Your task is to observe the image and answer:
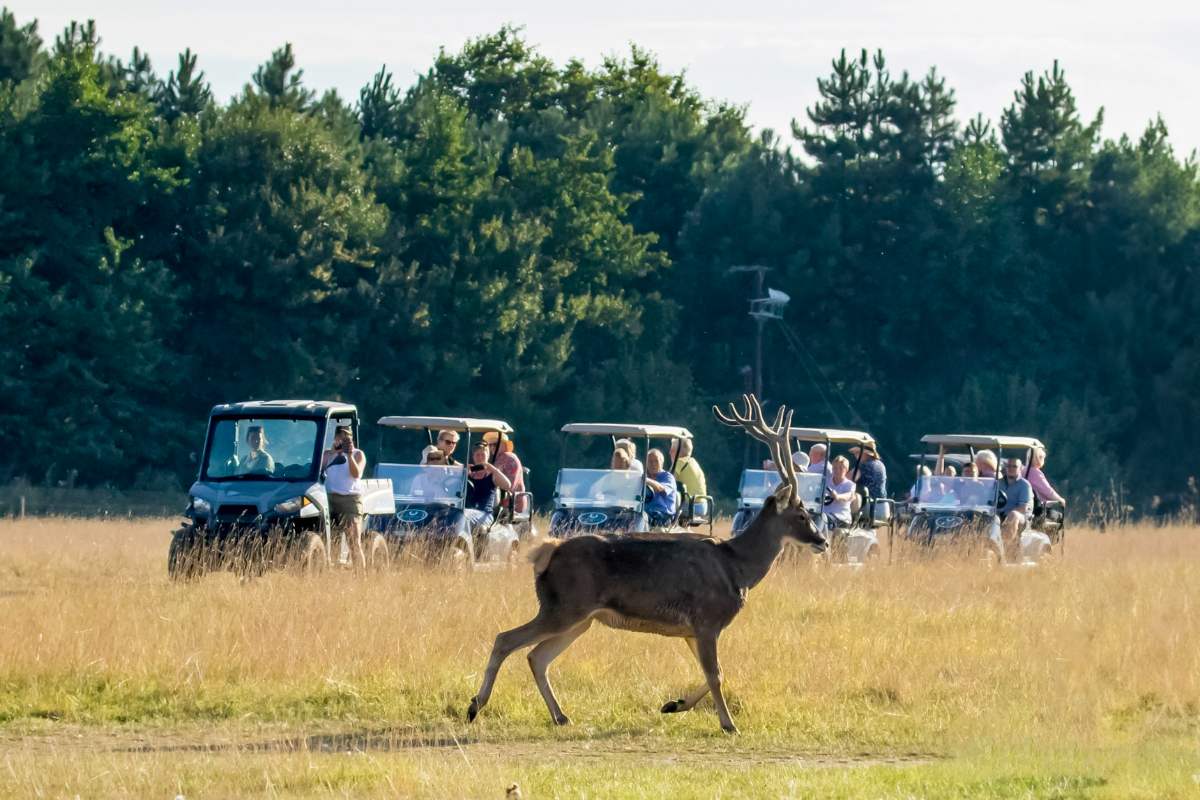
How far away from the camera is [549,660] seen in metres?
10.8

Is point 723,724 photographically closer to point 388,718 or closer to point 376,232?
point 388,718

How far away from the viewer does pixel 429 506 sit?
64.4 ft

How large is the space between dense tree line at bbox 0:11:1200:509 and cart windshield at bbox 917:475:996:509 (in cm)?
2430

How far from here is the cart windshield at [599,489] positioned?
1984 cm

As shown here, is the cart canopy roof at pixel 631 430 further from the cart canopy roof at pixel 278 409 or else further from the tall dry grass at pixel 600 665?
the tall dry grass at pixel 600 665

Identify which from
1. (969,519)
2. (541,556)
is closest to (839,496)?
(969,519)

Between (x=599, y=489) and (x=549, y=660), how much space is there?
30.3ft

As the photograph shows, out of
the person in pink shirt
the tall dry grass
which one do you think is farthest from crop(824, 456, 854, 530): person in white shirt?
the tall dry grass

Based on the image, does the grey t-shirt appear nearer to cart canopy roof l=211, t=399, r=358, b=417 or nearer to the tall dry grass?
the tall dry grass

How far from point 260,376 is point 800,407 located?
57.9ft

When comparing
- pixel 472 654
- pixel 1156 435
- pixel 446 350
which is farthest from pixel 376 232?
pixel 472 654

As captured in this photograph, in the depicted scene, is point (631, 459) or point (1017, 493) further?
point (1017, 493)

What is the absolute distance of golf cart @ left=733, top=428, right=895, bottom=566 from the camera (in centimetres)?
2016

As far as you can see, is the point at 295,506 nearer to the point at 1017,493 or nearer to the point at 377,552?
the point at 377,552
